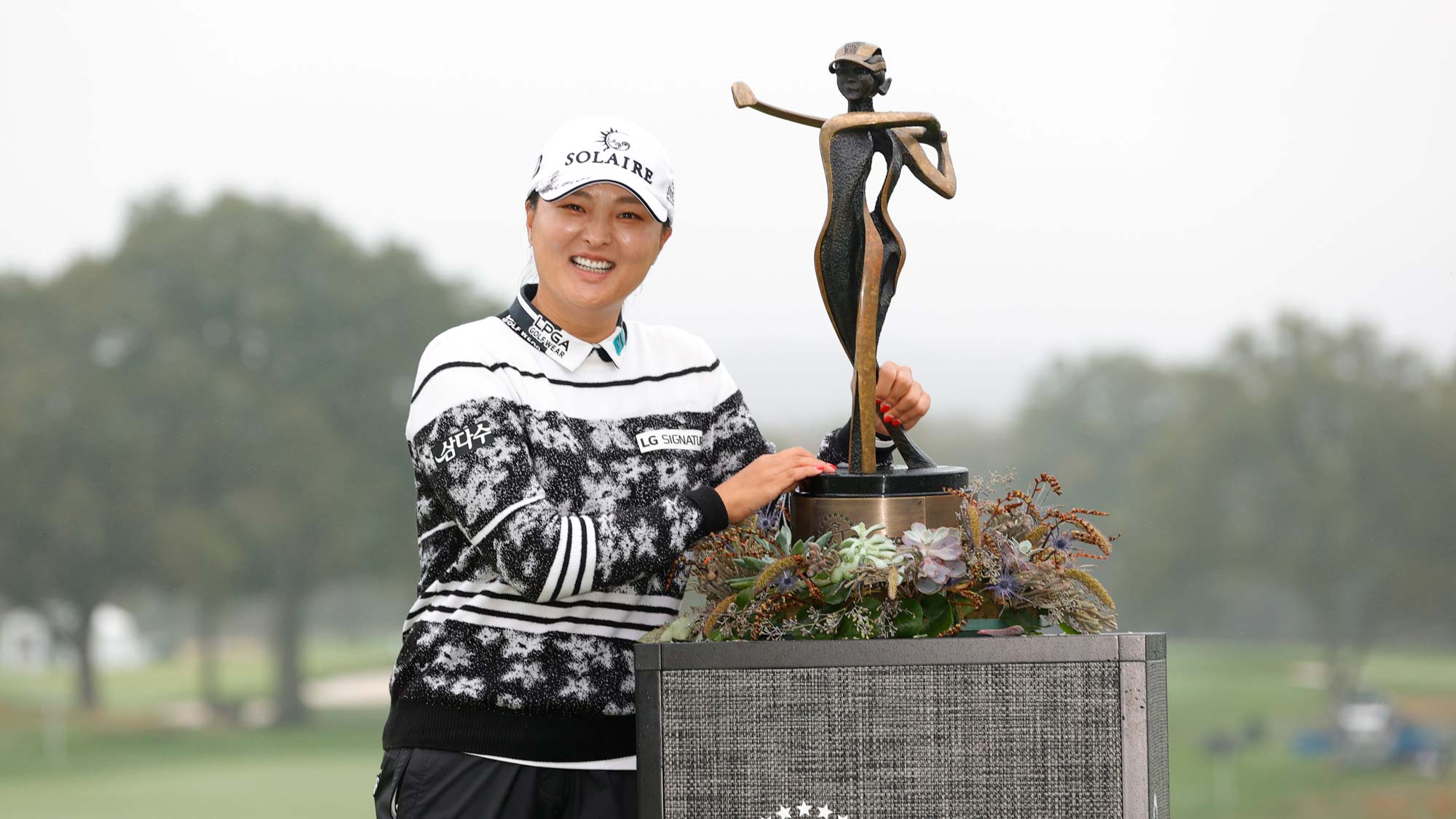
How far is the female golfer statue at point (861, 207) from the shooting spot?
1721 mm

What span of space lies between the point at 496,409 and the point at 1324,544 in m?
7.00

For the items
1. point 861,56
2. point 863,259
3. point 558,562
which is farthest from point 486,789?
point 861,56

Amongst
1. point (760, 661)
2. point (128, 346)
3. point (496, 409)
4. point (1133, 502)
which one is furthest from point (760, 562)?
point (128, 346)

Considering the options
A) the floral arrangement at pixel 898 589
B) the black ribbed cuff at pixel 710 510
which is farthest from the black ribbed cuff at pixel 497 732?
the black ribbed cuff at pixel 710 510

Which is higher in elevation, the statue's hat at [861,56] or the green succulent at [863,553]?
the statue's hat at [861,56]

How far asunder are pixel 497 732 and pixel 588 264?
1.77ft

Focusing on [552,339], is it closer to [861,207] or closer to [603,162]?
[603,162]

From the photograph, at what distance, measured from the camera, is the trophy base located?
65.3 inches

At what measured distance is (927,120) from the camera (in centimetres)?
173

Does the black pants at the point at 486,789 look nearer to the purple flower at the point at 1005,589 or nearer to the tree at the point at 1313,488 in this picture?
the purple flower at the point at 1005,589

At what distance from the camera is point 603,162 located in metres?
1.69

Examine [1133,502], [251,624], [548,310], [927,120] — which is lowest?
[251,624]

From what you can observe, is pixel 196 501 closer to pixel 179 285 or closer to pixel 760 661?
pixel 179 285

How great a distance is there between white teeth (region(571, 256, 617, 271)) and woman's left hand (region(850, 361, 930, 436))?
361 mm
